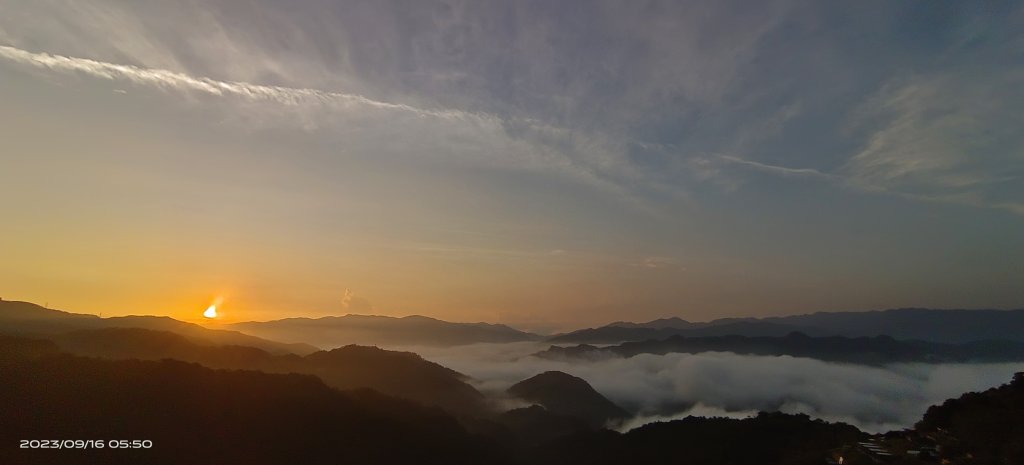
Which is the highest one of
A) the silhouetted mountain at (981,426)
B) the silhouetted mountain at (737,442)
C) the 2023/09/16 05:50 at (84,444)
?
the silhouetted mountain at (981,426)

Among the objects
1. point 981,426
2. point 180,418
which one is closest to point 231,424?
point 180,418

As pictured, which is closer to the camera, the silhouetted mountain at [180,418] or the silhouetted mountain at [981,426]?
the silhouetted mountain at [981,426]

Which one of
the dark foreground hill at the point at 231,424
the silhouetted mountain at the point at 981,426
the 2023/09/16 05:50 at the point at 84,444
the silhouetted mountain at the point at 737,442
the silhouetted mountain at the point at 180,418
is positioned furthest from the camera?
the silhouetted mountain at the point at 737,442

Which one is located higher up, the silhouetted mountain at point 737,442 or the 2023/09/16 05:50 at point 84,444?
the 2023/09/16 05:50 at point 84,444

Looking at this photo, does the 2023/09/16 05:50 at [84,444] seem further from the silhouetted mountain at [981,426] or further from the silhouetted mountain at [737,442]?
the silhouetted mountain at [981,426]

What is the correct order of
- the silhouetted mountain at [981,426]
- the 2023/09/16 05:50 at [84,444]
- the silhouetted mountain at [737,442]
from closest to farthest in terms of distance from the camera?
the silhouetted mountain at [981,426] < the 2023/09/16 05:50 at [84,444] < the silhouetted mountain at [737,442]

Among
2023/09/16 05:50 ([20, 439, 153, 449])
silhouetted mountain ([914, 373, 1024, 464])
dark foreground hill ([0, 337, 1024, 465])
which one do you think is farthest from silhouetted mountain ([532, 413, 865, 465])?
2023/09/16 05:50 ([20, 439, 153, 449])

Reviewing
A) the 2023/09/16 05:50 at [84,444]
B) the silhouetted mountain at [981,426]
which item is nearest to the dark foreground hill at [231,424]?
the silhouetted mountain at [981,426]

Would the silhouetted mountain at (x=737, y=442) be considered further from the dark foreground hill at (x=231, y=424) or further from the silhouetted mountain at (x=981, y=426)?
the silhouetted mountain at (x=981, y=426)
